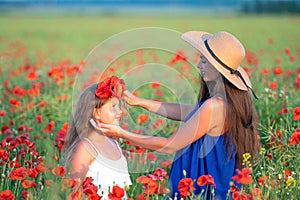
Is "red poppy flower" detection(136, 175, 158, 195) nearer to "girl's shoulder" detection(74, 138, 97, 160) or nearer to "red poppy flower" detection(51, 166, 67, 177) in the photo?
"red poppy flower" detection(51, 166, 67, 177)

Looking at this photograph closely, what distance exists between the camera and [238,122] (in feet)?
12.6

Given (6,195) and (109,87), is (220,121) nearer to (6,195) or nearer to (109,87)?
(109,87)

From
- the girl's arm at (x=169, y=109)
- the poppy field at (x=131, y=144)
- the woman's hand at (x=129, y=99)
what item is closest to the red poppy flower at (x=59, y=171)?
the poppy field at (x=131, y=144)

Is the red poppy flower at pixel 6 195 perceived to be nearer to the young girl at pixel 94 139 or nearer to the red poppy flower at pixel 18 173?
the red poppy flower at pixel 18 173

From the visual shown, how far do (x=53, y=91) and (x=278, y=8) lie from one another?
103 ft

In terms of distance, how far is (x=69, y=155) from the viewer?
375cm

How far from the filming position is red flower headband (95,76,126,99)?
3576 mm

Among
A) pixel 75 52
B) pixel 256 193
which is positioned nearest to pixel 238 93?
pixel 256 193

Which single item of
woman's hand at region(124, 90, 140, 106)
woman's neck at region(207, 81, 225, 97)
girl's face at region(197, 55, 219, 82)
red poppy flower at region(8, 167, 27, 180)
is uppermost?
girl's face at region(197, 55, 219, 82)

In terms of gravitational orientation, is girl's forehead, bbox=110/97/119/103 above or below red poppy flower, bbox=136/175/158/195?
above

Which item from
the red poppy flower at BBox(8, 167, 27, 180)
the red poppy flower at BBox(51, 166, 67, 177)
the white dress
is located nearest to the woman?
the white dress

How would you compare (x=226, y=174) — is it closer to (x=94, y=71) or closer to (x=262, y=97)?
(x=262, y=97)

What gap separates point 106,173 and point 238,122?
2.65 ft

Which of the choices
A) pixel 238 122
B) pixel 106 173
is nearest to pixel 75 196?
pixel 106 173
